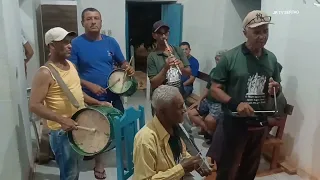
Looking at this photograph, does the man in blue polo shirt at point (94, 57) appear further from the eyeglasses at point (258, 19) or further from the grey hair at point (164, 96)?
the grey hair at point (164, 96)

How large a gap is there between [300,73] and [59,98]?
7.02 feet

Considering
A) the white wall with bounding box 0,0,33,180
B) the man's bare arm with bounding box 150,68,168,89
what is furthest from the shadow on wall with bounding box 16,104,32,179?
the man's bare arm with bounding box 150,68,168,89

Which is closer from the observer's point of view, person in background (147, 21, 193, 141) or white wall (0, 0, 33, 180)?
white wall (0, 0, 33, 180)

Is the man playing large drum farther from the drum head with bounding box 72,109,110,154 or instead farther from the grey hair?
the grey hair

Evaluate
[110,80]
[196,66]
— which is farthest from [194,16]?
[110,80]

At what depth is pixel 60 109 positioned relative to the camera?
235 centimetres

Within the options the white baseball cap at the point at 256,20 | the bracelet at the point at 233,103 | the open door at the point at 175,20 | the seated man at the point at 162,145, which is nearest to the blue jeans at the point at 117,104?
the bracelet at the point at 233,103

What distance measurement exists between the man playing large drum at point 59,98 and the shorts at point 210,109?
1.60 meters

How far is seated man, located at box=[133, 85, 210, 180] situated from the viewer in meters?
1.55

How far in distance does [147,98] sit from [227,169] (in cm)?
346

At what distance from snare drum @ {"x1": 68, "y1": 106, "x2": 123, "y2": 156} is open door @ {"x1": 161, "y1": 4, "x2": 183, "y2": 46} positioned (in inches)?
146

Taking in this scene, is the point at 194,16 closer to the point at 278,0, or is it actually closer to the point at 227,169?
the point at 278,0

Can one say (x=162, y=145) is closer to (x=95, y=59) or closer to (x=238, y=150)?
(x=238, y=150)

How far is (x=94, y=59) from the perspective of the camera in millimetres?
3029
